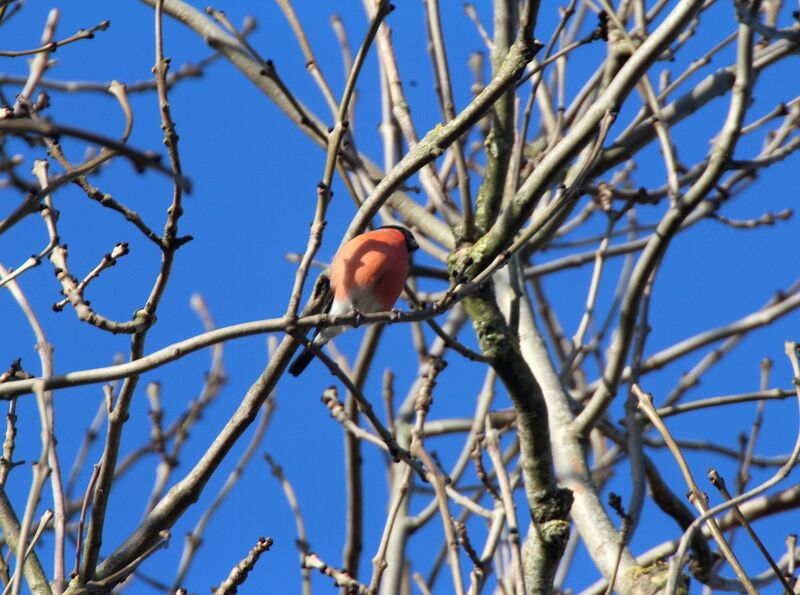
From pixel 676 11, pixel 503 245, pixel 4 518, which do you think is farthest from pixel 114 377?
pixel 676 11

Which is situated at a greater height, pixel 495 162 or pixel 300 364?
pixel 300 364

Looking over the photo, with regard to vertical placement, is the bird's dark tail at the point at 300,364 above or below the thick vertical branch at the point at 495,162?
above

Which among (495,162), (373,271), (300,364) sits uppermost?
(300,364)

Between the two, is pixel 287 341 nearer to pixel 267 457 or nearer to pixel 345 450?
pixel 267 457

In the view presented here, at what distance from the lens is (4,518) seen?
6.42 ft

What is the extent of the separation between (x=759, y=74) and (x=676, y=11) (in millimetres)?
1026

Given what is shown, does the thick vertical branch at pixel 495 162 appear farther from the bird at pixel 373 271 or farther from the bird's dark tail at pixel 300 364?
the bird's dark tail at pixel 300 364

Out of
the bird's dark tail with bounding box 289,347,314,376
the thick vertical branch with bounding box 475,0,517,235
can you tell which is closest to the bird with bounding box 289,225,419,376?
the bird's dark tail with bounding box 289,347,314,376

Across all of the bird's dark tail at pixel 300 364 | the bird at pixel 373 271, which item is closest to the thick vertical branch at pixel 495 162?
the bird at pixel 373 271

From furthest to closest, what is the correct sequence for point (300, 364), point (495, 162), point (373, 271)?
point (300, 364) → point (373, 271) → point (495, 162)

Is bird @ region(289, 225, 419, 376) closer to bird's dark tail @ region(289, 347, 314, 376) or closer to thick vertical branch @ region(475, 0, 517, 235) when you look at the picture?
bird's dark tail @ region(289, 347, 314, 376)

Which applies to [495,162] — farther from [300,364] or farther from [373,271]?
[300,364]

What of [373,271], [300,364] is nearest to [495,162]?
[373,271]

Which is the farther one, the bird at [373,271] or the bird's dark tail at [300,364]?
the bird's dark tail at [300,364]
